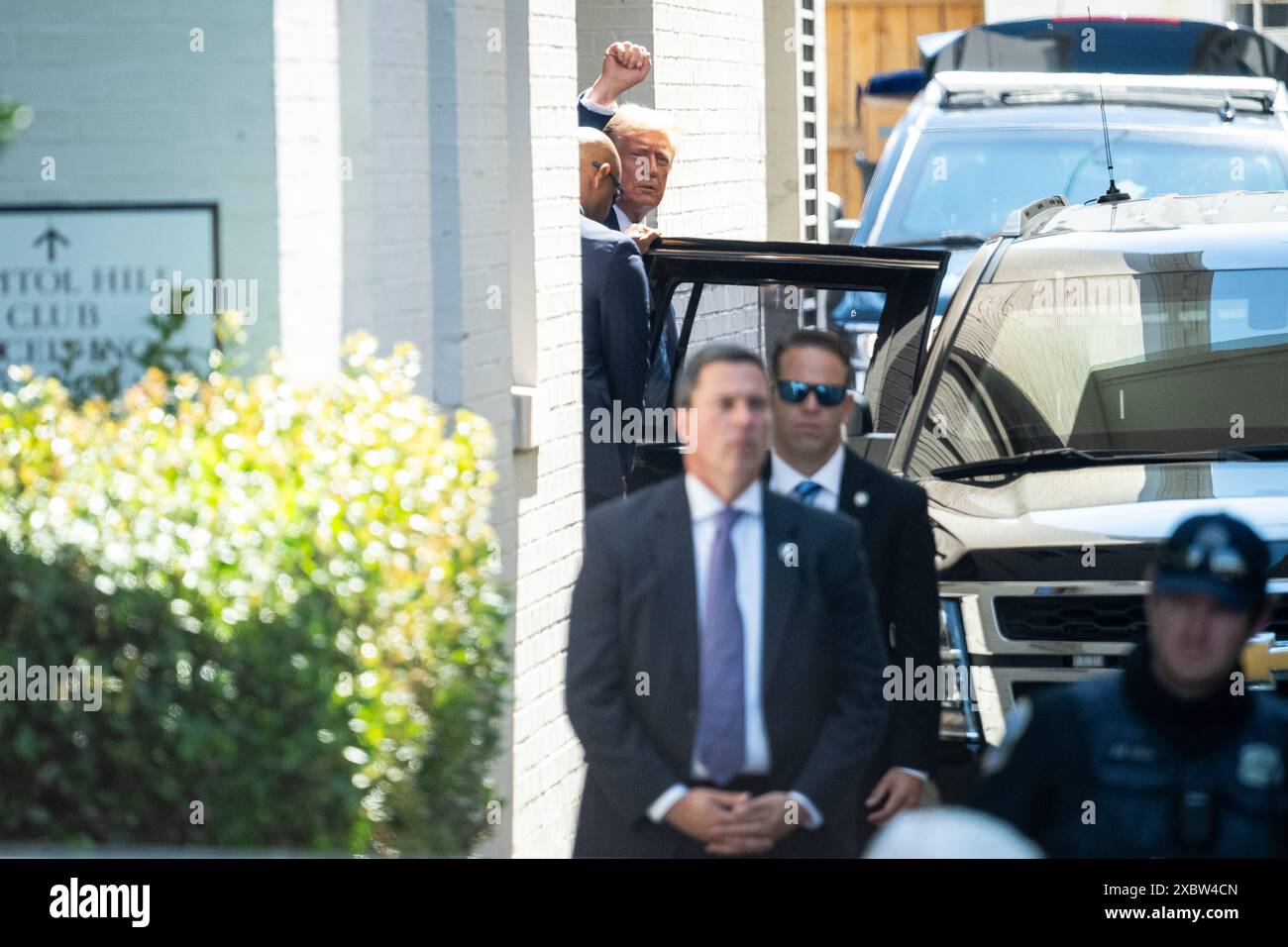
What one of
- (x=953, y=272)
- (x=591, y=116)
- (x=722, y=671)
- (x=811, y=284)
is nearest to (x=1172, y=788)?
(x=722, y=671)

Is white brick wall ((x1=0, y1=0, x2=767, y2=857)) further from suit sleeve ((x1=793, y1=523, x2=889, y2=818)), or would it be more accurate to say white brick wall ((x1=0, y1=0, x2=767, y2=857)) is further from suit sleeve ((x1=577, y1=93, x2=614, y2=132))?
suit sleeve ((x1=793, y1=523, x2=889, y2=818))

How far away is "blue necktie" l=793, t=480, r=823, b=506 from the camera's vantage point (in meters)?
4.36

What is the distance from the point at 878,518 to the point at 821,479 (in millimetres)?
155

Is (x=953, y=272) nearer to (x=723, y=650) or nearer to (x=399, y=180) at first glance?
(x=399, y=180)

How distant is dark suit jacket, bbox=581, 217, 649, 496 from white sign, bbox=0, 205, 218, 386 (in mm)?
2022

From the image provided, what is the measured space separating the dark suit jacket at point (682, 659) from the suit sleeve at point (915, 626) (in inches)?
7.3

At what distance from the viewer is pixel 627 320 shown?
20.4ft

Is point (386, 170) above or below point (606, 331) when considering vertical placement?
above

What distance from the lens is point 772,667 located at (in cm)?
423

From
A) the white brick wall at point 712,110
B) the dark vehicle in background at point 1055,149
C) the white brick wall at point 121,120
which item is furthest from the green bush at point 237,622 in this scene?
the dark vehicle in background at point 1055,149

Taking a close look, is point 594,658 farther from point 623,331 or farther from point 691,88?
point 691,88

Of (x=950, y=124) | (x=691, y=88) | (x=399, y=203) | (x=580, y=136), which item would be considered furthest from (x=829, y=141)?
(x=399, y=203)
